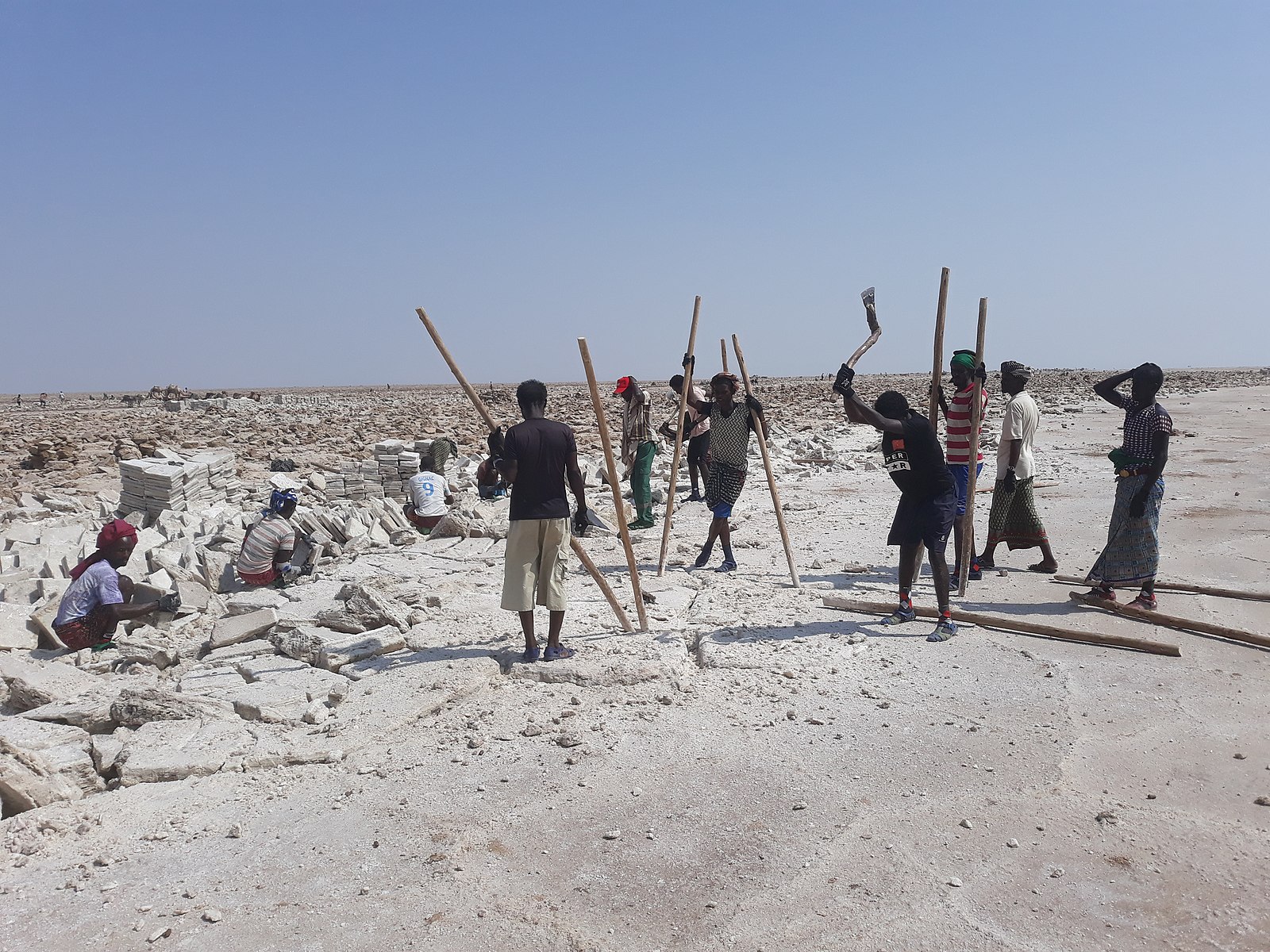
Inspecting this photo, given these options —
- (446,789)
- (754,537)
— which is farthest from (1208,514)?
(446,789)

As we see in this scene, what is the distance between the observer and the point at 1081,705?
4348 mm

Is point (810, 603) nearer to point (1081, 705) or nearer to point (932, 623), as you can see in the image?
point (932, 623)

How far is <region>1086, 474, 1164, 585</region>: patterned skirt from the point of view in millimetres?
5691

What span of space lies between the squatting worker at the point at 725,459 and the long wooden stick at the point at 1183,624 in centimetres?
278

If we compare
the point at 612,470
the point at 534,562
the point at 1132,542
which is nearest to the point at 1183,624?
the point at 1132,542

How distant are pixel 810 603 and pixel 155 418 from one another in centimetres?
3096

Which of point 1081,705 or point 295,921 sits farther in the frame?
point 1081,705

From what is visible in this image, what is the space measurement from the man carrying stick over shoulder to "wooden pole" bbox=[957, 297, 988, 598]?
1681 mm

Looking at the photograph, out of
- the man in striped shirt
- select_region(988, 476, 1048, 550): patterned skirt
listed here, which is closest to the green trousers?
the man in striped shirt

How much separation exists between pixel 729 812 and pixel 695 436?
7.19 metres

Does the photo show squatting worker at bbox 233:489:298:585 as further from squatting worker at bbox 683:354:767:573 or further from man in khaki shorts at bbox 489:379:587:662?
squatting worker at bbox 683:354:767:573

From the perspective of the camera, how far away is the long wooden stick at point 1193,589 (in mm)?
5973

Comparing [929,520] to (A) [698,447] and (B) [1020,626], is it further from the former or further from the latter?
(A) [698,447]

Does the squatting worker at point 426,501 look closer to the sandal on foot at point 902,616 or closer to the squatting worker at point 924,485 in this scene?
the sandal on foot at point 902,616
